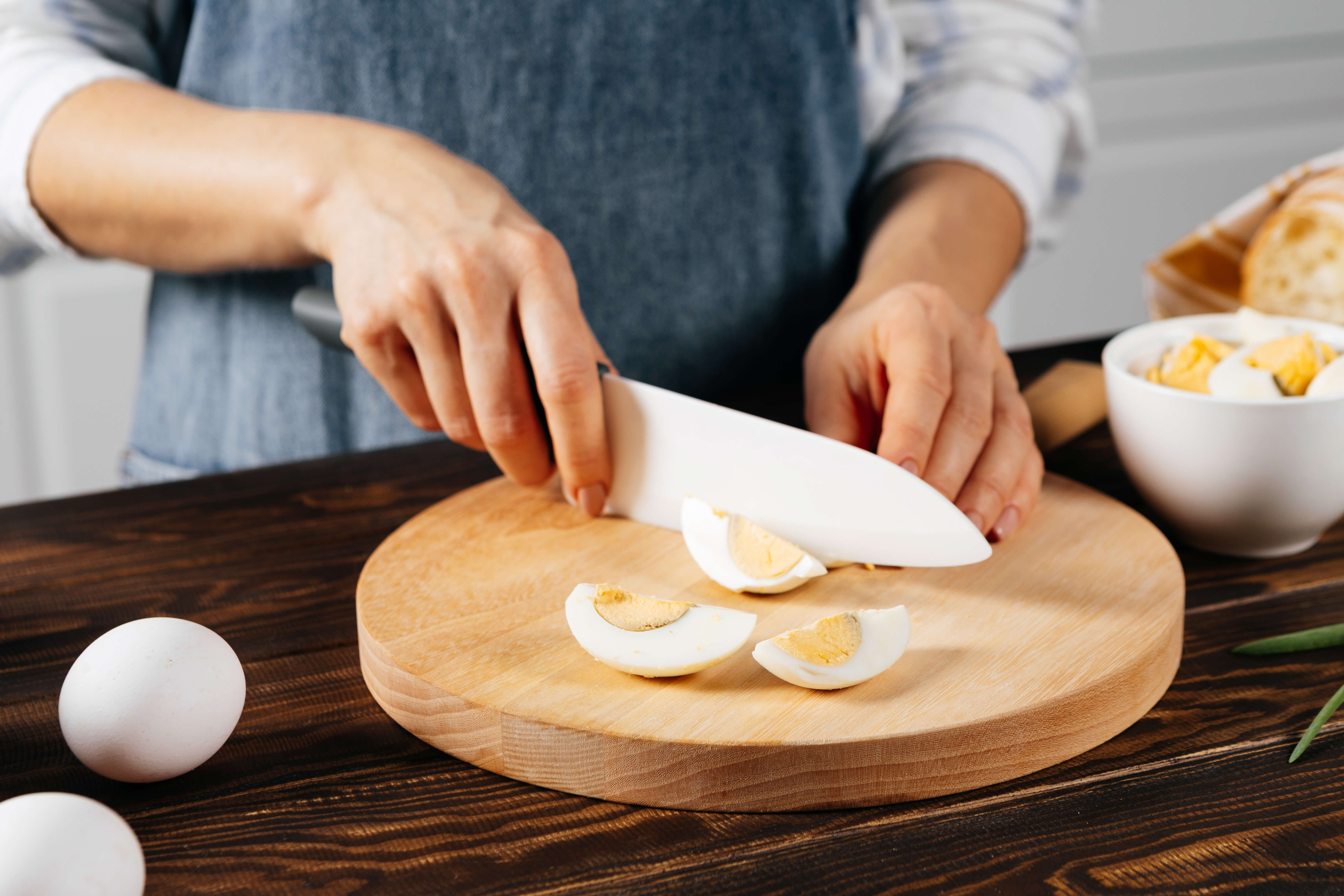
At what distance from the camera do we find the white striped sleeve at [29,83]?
1.05m

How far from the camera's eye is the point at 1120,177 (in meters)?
3.31

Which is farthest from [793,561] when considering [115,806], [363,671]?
[115,806]

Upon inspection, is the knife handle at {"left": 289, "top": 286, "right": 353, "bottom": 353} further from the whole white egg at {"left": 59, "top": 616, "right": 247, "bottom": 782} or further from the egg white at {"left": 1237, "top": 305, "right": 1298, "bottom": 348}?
the egg white at {"left": 1237, "top": 305, "right": 1298, "bottom": 348}

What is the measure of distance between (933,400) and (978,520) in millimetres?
106

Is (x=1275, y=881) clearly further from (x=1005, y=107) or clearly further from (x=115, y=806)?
(x=1005, y=107)

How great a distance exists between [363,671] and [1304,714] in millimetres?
595

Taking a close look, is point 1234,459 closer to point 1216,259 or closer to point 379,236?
point 1216,259

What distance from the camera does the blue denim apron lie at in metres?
1.16

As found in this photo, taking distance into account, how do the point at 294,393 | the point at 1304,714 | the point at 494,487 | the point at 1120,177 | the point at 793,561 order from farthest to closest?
the point at 1120,177, the point at 294,393, the point at 494,487, the point at 793,561, the point at 1304,714

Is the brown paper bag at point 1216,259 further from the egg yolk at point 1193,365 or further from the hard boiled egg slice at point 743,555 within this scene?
the hard boiled egg slice at point 743,555

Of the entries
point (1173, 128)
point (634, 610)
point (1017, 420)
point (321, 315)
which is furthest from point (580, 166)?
point (1173, 128)

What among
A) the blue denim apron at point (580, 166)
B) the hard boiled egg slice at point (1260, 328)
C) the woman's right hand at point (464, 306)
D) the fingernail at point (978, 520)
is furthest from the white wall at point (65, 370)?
the hard boiled egg slice at point (1260, 328)

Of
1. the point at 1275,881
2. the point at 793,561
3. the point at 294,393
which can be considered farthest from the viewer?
the point at 294,393

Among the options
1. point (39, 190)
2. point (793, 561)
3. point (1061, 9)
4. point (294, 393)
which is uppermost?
point (1061, 9)
